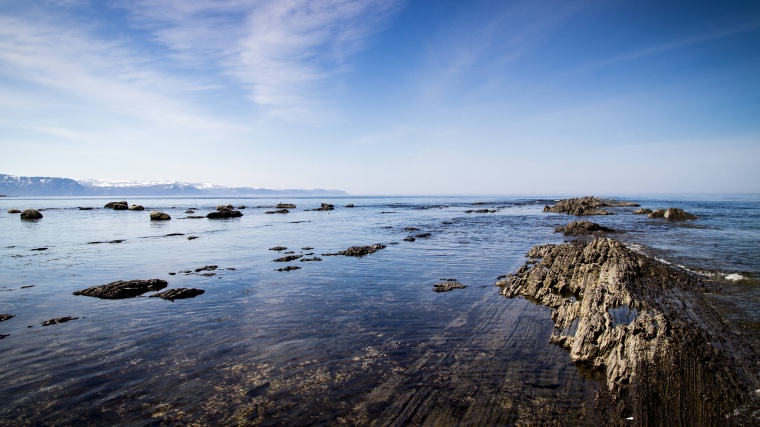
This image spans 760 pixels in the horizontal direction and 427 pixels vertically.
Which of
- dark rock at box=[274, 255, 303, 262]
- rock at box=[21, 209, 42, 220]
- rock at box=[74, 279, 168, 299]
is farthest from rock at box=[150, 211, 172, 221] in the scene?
rock at box=[74, 279, 168, 299]

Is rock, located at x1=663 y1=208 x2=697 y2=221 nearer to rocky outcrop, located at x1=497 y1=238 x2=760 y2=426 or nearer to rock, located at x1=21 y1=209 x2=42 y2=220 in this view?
rocky outcrop, located at x1=497 y1=238 x2=760 y2=426

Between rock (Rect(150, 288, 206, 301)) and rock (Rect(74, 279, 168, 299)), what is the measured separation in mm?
1152

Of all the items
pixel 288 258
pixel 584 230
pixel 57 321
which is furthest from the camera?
pixel 584 230

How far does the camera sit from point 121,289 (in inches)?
599

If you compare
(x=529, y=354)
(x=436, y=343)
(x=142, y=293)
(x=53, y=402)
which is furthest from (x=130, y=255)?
(x=529, y=354)

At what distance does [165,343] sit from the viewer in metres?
10.1

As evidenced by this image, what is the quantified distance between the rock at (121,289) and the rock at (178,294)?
1152 millimetres

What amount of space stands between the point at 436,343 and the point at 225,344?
6230 mm

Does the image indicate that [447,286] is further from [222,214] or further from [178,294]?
[222,214]

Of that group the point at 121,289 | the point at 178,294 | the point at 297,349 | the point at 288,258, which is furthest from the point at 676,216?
the point at 121,289

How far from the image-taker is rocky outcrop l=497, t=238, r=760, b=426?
21.7ft

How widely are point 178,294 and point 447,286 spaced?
12085 mm

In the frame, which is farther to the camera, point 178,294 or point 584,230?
point 584,230

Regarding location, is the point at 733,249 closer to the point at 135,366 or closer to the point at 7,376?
the point at 135,366
